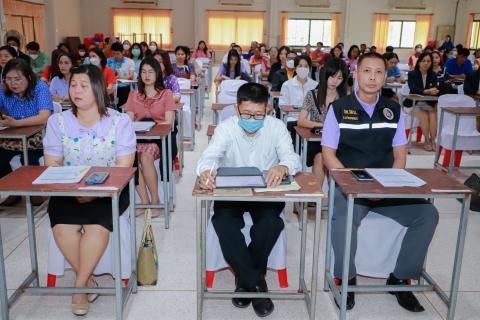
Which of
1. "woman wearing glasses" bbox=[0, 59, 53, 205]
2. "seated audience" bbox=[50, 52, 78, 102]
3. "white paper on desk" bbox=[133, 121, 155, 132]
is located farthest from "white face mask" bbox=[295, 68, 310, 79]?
"woman wearing glasses" bbox=[0, 59, 53, 205]

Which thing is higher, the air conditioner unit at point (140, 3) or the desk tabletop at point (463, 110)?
the air conditioner unit at point (140, 3)

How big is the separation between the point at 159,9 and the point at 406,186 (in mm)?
17478

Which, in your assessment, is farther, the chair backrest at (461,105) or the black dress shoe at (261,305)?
the chair backrest at (461,105)

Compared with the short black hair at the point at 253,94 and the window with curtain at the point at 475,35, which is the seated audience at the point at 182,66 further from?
the window with curtain at the point at 475,35

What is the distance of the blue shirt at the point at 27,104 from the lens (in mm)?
3537


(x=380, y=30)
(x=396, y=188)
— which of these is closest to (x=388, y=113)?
(x=396, y=188)

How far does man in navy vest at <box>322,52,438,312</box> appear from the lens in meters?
2.33

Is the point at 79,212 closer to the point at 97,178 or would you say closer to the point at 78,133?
the point at 97,178

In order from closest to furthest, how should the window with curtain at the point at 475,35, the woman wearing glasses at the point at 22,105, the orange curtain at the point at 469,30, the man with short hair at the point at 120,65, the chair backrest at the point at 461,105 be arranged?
the woman wearing glasses at the point at 22,105 < the chair backrest at the point at 461,105 < the man with short hair at the point at 120,65 < the window with curtain at the point at 475,35 < the orange curtain at the point at 469,30

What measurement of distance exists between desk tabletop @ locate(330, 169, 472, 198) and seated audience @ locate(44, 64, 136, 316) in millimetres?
1143

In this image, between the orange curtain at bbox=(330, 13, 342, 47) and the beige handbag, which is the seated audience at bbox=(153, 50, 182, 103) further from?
the orange curtain at bbox=(330, 13, 342, 47)

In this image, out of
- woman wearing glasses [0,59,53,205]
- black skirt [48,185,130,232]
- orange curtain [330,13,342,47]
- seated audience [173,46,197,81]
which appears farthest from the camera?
orange curtain [330,13,342,47]

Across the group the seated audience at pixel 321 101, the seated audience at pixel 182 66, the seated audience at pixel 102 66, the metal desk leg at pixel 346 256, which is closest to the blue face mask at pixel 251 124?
the metal desk leg at pixel 346 256

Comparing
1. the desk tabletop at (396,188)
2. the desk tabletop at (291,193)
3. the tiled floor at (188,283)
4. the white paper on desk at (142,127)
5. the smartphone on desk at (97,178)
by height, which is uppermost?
the white paper on desk at (142,127)
